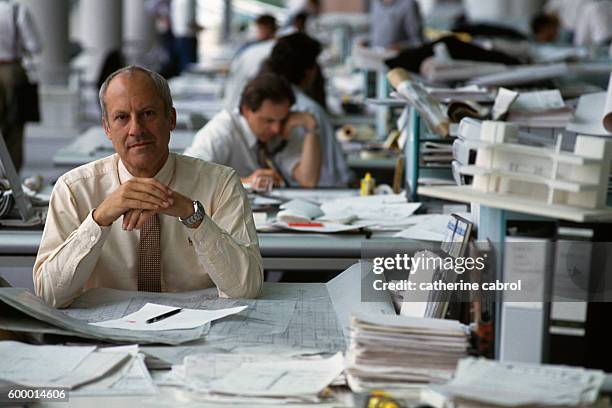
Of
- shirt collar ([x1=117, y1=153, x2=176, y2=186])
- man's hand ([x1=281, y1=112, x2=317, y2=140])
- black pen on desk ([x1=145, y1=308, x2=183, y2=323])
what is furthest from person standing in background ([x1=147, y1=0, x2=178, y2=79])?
black pen on desk ([x1=145, y1=308, x2=183, y2=323])

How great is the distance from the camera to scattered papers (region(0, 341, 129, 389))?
1.93 m

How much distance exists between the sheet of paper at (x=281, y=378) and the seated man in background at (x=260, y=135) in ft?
7.18

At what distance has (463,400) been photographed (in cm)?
172

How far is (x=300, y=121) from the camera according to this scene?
467 centimetres

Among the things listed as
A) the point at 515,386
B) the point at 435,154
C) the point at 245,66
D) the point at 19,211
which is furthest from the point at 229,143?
the point at 245,66

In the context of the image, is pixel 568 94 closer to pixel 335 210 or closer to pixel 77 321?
pixel 335 210

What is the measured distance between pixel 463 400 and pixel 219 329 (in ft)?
2.51

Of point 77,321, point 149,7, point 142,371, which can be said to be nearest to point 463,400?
point 142,371

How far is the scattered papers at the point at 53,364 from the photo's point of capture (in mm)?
1935

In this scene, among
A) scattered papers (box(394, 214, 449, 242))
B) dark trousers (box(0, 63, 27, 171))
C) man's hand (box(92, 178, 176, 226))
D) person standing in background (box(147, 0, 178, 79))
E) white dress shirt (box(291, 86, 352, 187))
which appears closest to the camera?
man's hand (box(92, 178, 176, 226))

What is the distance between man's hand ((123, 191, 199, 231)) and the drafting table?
2.24m

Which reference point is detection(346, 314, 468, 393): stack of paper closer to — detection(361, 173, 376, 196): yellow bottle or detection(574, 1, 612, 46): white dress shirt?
detection(361, 173, 376, 196): yellow bottle

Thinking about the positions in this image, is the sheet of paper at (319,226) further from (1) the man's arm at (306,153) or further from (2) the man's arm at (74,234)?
(1) the man's arm at (306,153)

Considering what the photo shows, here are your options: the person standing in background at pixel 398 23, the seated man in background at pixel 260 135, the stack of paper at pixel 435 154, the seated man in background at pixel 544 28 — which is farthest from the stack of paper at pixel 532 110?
the seated man in background at pixel 544 28
